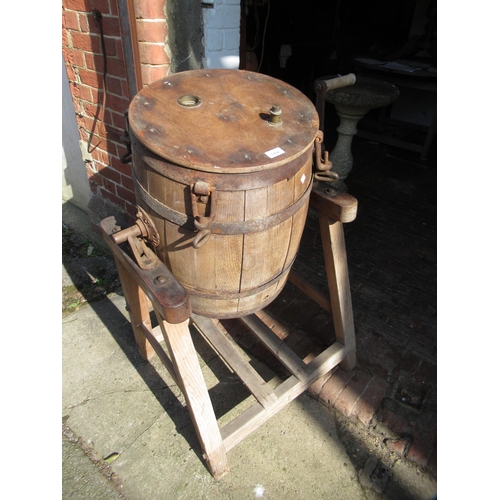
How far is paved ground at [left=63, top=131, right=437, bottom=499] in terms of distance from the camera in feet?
5.62

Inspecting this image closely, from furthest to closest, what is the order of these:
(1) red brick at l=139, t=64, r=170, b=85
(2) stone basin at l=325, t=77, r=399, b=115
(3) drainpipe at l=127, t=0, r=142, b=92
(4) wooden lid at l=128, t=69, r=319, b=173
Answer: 1. (2) stone basin at l=325, t=77, r=399, b=115
2. (1) red brick at l=139, t=64, r=170, b=85
3. (3) drainpipe at l=127, t=0, r=142, b=92
4. (4) wooden lid at l=128, t=69, r=319, b=173

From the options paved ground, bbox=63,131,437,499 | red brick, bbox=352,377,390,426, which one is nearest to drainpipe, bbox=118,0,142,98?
paved ground, bbox=63,131,437,499

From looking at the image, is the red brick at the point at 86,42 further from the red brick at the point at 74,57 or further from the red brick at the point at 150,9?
the red brick at the point at 150,9

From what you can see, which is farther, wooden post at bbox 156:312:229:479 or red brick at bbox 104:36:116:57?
red brick at bbox 104:36:116:57

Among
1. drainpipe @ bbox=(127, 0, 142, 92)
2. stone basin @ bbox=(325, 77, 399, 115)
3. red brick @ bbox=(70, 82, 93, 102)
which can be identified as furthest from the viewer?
stone basin @ bbox=(325, 77, 399, 115)

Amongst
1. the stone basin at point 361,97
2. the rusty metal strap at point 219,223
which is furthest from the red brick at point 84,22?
the stone basin at point 361,97

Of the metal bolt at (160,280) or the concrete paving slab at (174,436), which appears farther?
the concrete paving slab at (174,436)

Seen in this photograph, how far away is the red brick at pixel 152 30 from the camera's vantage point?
1.74m

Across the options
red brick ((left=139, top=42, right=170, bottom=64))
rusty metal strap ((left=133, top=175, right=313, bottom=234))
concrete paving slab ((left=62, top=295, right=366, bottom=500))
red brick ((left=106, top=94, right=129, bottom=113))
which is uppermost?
red brick ((left=139, top=42, right=170, bottom=64))

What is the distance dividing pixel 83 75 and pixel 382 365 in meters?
2.44

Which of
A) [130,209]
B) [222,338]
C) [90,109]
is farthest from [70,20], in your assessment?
[222,338]

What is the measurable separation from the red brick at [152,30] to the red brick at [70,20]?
22.4 inches

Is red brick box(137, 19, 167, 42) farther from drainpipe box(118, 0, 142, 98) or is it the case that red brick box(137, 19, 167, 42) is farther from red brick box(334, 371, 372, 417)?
red brick box(334, 371, 372, 417)

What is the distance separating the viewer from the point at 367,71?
5020mm
